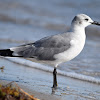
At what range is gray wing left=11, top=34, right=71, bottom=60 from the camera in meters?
5.35

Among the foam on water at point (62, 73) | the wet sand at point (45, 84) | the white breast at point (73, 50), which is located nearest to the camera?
the wet sand at point (45, 84)

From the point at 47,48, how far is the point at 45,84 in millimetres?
666

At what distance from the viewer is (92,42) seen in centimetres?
945

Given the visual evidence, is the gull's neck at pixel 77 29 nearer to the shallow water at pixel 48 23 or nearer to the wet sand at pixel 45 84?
the wet sand at pixel 45 84

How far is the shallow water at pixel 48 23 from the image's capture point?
282 inches

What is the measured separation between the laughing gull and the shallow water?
3.57 ft

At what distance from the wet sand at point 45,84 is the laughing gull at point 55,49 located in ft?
0.91

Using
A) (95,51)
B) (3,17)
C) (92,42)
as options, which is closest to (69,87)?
(95,51)

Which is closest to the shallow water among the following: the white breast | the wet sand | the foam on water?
the foam on water

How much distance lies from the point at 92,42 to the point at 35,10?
527 centimetres

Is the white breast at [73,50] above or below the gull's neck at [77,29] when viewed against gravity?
below

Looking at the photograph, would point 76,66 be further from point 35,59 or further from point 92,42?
point 92,42

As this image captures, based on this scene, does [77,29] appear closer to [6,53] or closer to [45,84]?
[45,84]

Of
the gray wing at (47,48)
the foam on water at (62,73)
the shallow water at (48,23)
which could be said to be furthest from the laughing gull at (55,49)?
the shallow water at (48,23)
